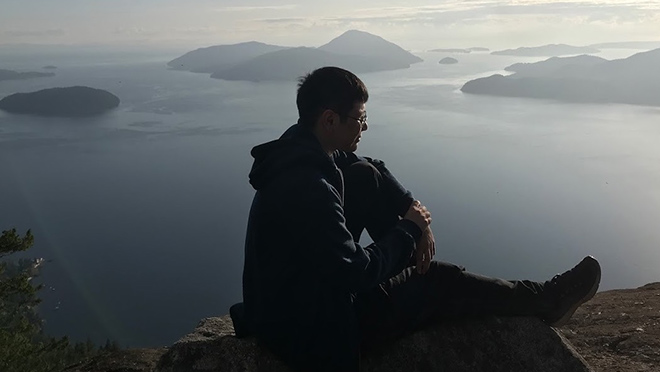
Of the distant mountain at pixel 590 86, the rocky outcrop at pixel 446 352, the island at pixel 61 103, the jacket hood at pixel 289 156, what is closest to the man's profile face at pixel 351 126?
the jacket hood at pixel 289 156

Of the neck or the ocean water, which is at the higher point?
the neck

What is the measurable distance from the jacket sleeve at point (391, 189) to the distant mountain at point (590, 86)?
516ft

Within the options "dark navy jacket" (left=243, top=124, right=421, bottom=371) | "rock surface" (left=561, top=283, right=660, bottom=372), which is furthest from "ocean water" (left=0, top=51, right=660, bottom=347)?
"dark navy jacket" (left=243, top=124, right=421, bottom=371)

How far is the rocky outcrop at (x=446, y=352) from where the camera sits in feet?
10.3

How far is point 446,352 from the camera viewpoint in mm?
3398

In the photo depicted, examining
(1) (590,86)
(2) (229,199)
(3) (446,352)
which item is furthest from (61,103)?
(3) (446,352)

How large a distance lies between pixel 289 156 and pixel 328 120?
0.31 m

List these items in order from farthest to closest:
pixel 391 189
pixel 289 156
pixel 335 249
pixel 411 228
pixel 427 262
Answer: pixel 391 189 → pixel 427 262 → pixel 411 228 → pixel 289 156 → pixel 335 249

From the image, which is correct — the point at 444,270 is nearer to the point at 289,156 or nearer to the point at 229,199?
the point at 289,156

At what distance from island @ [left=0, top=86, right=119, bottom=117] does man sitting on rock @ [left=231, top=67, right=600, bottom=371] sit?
484ft

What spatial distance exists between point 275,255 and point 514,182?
73899mm

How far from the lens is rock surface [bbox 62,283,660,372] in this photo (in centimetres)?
319

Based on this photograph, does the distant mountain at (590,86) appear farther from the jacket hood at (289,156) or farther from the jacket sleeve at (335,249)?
the jacket sleeve at (335,249)

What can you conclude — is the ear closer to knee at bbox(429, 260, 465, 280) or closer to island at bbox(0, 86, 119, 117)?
knee at bbox(429, 260, 465, 280)
